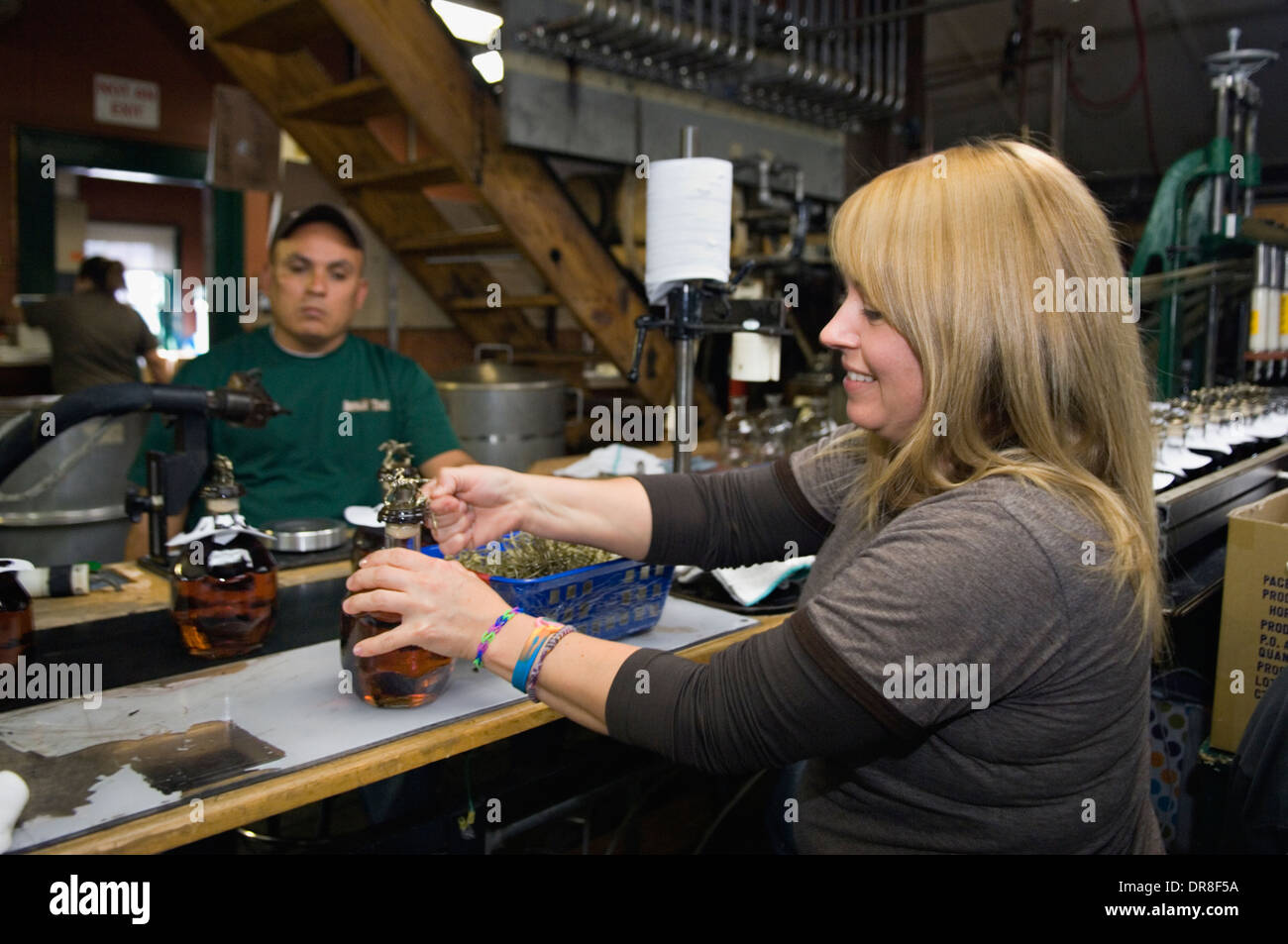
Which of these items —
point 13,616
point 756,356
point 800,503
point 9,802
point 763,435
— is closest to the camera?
point 9,802

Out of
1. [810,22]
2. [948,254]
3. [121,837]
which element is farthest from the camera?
[810,22]

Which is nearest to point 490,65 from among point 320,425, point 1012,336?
point 320,425

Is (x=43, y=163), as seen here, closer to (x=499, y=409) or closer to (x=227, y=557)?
(x=499, y=409)

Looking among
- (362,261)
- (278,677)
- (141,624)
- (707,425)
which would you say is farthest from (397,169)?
(278,677)

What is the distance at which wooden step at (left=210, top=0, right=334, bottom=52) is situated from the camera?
123 inches

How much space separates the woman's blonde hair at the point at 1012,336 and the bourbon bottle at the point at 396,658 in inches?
23.4

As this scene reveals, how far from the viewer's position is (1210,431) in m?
2.55

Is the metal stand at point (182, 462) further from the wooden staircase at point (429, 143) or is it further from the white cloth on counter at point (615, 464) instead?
the wooden staircase at point (429, 143)

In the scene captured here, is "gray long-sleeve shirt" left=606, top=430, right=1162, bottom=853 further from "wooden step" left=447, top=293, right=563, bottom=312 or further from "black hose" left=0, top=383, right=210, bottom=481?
"wooden step" left=447, top=293, right=563, bottom=312

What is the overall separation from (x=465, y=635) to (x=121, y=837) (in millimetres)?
383

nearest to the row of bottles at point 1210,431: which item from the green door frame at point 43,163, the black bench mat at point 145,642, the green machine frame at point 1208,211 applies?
the green machine frame at point 1208,211

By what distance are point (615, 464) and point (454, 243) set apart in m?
1.86

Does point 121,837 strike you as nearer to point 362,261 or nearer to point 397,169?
point 362,261
